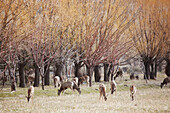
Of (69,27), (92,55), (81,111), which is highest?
(69,27)

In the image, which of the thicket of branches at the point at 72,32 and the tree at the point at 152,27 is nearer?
the thicket of branches at the point at 72,32

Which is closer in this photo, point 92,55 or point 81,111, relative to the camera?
point 81,111

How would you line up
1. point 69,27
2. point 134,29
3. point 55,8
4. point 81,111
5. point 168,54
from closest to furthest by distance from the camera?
point 81,111, point 55,8, point 69,27, point 134,29, point 168,54

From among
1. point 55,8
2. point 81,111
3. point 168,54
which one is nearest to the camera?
point 81,111

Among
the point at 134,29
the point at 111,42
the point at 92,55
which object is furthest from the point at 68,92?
the point at 134,29

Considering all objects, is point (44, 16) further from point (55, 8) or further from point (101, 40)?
point (101, 40)

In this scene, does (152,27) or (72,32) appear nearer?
(72,32)

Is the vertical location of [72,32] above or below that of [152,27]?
below

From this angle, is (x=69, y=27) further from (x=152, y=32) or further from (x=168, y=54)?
(x=168, y=54)

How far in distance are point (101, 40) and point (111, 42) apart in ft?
4.63

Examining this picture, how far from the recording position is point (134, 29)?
32.9 meters

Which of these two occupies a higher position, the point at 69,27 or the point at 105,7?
the point at 105,7

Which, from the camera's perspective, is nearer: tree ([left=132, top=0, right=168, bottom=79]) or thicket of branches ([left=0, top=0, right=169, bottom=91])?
thicket of branches ([left=0, top=0, right=169, bottom=91])

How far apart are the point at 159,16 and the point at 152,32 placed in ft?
7.16
